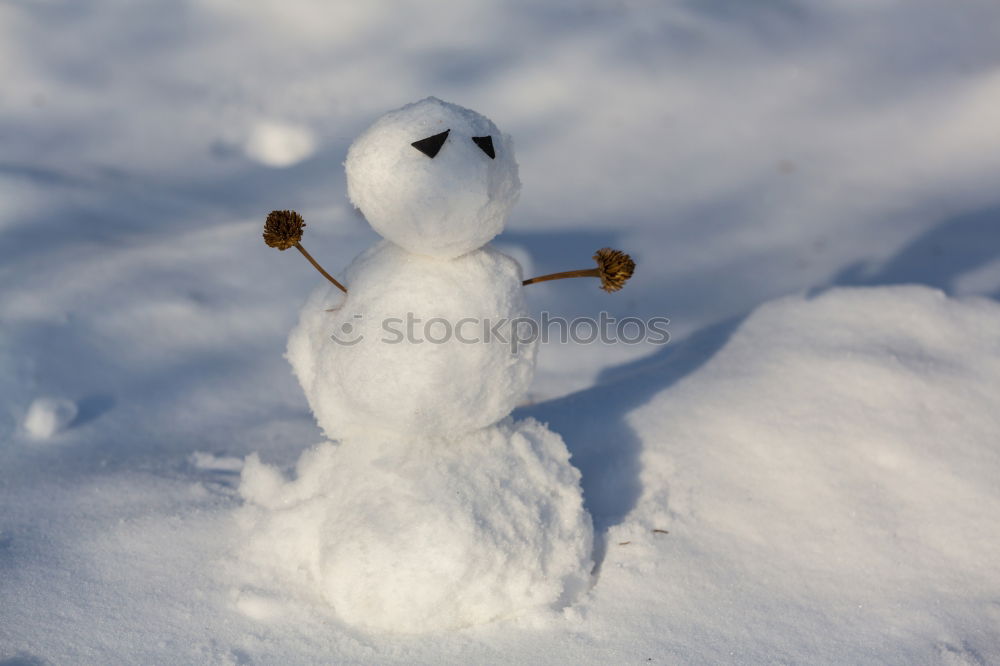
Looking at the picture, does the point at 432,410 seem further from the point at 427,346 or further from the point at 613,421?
the point at 613,421

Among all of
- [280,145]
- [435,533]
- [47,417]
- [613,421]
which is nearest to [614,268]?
[435,533]

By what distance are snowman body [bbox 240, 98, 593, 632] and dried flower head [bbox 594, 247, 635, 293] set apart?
141 mm

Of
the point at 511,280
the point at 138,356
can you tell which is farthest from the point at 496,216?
the point at 138,356

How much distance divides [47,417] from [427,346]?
3.86ft

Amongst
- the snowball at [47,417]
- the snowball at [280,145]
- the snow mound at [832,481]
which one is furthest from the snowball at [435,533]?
the snowball at [280,145]

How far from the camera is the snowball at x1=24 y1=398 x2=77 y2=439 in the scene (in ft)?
7.10

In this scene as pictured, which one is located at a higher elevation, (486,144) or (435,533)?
(486,144)

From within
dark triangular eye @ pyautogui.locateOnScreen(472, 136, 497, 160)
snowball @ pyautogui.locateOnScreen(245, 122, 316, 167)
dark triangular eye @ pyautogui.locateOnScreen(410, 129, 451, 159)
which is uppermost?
snowball @ pyautogui.locateOnScreen(245, 122, 316, 167)

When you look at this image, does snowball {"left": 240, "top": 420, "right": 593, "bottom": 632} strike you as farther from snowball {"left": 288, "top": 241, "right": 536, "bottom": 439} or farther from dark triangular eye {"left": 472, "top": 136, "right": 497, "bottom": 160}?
dark triangular eye {"left": 472, "top": 136, "right": 497, "bottom": 160}

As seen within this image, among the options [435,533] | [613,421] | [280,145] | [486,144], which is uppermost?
[280,145]

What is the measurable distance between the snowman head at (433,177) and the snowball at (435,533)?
35 cm

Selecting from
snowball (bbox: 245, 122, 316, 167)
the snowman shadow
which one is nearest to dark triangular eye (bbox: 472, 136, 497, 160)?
the snowman shadow

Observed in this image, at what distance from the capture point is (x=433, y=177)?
1.40 m

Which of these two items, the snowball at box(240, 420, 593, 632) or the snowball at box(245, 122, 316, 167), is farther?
the snowball at box(245, 122, 316, 167)
